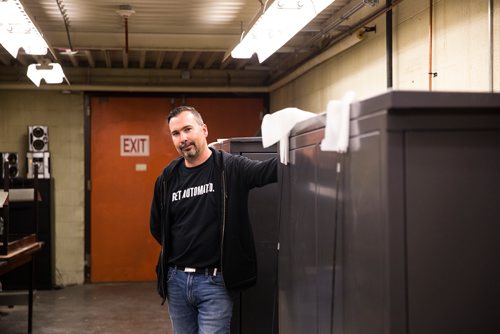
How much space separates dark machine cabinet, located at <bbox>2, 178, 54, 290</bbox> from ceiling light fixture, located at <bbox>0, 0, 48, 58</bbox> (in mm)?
3005

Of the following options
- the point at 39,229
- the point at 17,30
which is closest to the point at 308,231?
the point at 17,30

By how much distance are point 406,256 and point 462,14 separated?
103 inches

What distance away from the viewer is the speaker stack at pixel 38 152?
759 centimetres

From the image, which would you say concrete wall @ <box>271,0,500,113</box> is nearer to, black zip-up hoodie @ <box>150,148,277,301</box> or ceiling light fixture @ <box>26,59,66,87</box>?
black zip-up hoodie @ <box>150,148,277,301</box>

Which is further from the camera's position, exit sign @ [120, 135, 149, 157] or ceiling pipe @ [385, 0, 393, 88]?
exit sign @ [120, 135, 149, 157]

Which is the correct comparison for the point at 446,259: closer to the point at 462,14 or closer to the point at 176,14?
the point at 462,14

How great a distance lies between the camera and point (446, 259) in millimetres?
1280

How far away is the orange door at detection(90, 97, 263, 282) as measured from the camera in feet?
26.2

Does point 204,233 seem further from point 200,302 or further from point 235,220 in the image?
point 200,302

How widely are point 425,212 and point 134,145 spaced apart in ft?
23.1

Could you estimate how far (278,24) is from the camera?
152 inches

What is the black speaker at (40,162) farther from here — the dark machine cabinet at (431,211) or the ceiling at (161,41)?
the dark machine cabinet at (431,211)

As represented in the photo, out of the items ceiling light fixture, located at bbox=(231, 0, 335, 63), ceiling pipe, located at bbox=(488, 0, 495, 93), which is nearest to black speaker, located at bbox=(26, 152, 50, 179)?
ceiling light fixture, located at bbox=(231, 0, 335, 63)

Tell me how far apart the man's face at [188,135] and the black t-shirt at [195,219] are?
92 mm
